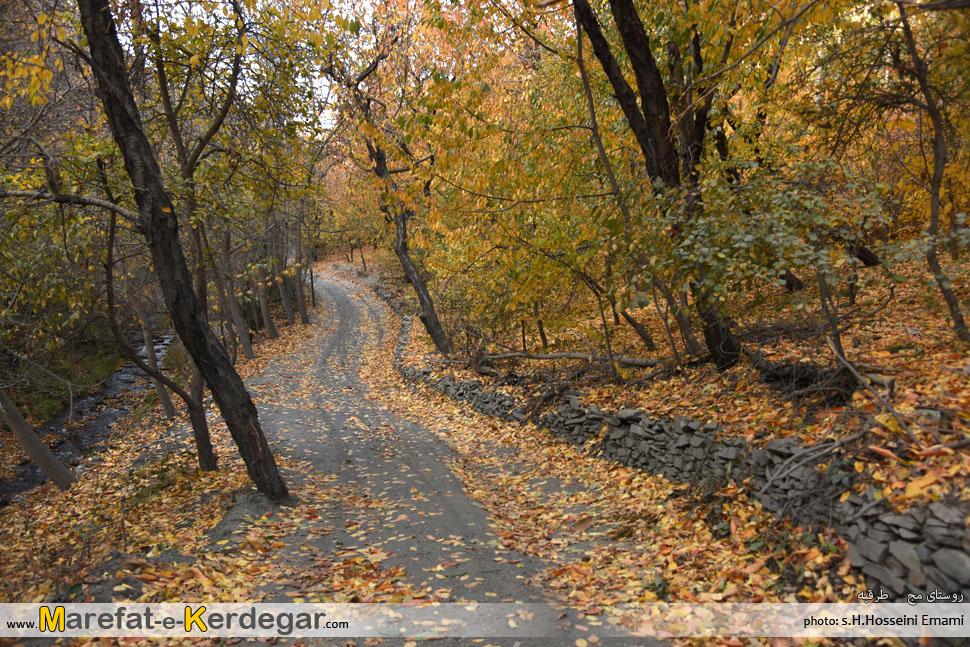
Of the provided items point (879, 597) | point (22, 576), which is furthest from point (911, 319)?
point (22, 576)

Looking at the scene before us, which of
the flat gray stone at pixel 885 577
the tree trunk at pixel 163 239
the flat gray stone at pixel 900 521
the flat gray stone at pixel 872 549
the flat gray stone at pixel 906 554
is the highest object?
the tree trunk at pixel 163 239

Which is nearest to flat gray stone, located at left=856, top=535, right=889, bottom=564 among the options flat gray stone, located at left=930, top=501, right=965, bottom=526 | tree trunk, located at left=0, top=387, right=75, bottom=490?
flat gray stone, located at left=930, top=501, right=965, bottom=526

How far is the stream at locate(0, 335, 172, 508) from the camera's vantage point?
11844 millimetres

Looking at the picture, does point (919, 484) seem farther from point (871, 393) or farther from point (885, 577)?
point (871, 393)

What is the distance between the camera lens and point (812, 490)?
419cm

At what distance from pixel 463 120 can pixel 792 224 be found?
168 inches

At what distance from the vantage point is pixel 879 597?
11.3ft

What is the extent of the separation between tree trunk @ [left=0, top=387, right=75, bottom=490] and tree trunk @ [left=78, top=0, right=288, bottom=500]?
5.83 metres

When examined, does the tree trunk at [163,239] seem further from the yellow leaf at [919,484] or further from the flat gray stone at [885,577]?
the yellow leaf at [919,484]

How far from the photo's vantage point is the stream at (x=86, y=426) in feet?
38.9

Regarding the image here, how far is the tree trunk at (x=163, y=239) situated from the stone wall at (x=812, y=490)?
465 cm

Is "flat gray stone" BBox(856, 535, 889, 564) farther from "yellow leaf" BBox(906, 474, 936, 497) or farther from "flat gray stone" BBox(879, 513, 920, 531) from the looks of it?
"yellow leaf" BBox(906, 474, 936, 497)

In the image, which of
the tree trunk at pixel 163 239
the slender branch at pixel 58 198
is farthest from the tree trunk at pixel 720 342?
the slender branch at pixel 58 198

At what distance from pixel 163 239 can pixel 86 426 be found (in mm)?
12749
